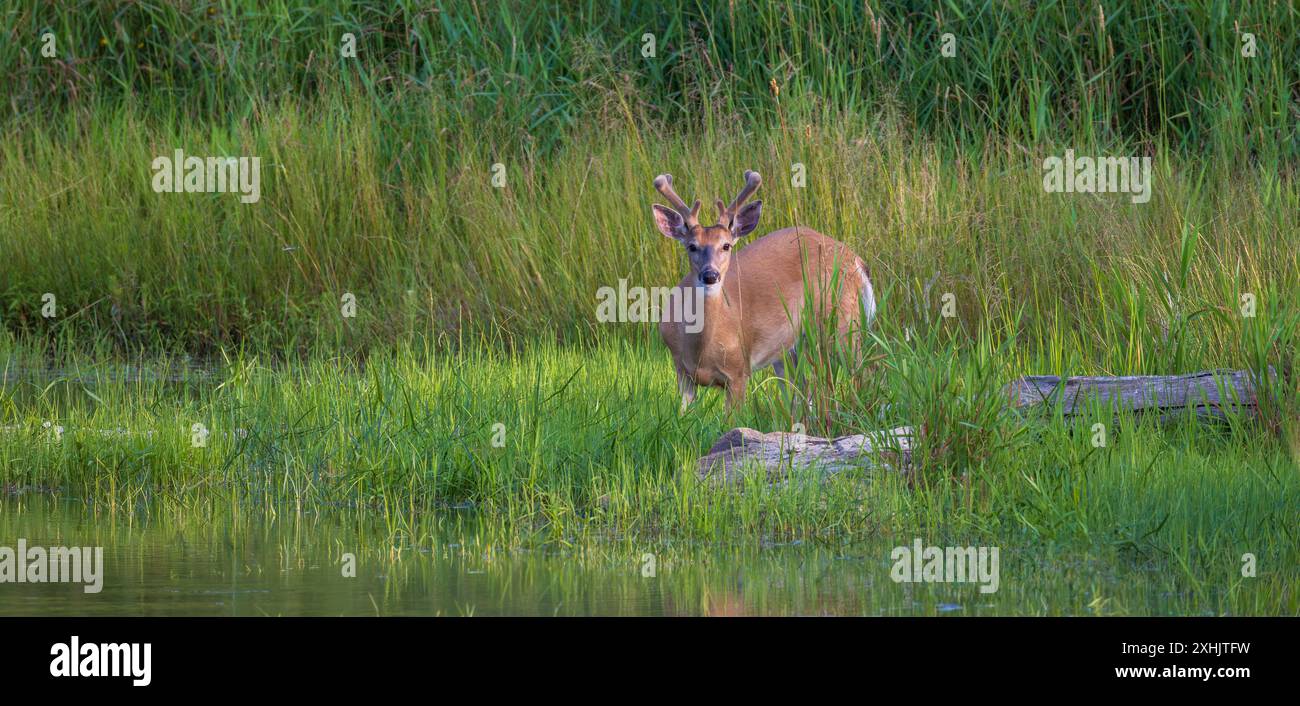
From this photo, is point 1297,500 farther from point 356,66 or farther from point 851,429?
point 356,66

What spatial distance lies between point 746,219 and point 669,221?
17.4 inches

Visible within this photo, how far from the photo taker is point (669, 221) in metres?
9.90

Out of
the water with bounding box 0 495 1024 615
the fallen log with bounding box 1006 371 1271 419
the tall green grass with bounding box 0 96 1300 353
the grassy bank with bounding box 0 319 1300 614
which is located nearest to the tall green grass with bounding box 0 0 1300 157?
the tall green grass with bounding box 0 96 1300 353

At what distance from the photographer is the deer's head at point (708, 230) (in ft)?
30.8

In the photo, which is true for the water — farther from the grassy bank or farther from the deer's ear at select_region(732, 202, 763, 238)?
the deer's ear at select_region(732, 202, 763, 238)

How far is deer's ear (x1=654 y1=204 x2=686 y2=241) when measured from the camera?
9.66m

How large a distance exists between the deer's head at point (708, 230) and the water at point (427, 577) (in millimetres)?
2461

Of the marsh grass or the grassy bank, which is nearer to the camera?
the grassy bank

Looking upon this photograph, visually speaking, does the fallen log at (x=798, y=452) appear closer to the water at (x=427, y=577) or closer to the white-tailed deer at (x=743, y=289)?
the water at (x=427, y=577)

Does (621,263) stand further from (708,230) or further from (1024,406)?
(1024,406)

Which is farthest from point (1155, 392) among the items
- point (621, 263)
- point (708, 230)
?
point (621, 263)

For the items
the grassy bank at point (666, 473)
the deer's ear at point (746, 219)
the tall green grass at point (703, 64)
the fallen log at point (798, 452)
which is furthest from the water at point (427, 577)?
the tall green grass at point (703, 64)

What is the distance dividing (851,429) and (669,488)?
1232mm

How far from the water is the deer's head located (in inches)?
96.9
